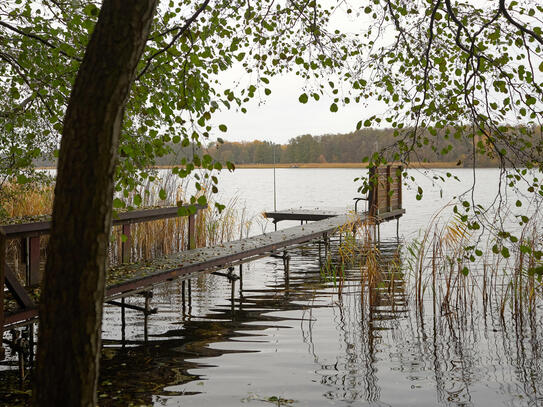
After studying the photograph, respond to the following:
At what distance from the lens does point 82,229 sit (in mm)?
2201

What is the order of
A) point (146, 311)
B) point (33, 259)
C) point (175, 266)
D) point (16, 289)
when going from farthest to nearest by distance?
point (175, 266)
point (146, 311)
point (33, 259)
point (16, 289)

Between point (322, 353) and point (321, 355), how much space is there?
0.06 meters

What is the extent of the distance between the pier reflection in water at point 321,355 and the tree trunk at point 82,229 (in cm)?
220

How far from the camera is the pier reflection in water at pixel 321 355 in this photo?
4527 mm

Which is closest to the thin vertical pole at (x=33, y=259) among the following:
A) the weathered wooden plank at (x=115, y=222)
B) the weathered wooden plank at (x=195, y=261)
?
the weathered wooden plank at (x=115, y=222)

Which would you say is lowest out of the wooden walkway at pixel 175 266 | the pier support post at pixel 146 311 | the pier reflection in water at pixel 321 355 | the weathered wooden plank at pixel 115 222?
the pier reflection in water at pixel 321 355

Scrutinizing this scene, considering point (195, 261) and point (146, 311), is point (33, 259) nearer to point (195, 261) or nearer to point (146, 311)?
point (146, 311)

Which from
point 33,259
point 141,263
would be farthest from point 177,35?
point 141,263

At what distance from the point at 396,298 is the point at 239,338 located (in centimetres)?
258

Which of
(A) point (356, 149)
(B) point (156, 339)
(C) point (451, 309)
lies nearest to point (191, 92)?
(B) point (156, 339)

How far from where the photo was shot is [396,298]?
Answer: 25.6ft

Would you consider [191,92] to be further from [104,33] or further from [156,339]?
[156,339]

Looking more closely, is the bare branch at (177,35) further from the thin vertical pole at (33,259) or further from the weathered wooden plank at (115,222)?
the thin vertical pole at (33,259)

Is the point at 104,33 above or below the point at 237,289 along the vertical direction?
above
